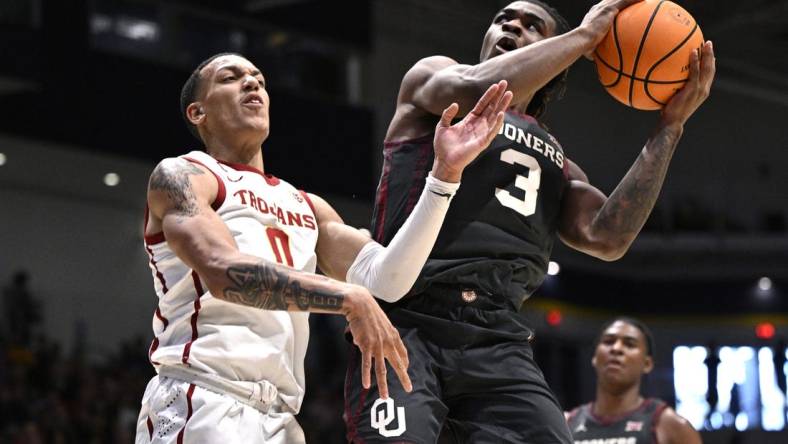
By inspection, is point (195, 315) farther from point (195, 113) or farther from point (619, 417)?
point (619, 417)

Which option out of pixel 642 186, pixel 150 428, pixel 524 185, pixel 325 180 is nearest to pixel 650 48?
pixel 642 186

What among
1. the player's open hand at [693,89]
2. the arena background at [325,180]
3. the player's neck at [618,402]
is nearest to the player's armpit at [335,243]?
the player's open hand at [693,89]

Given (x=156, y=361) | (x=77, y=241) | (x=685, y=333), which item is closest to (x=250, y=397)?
(x=156, y=361)

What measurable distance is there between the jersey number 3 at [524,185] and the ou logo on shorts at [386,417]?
2.81 feet

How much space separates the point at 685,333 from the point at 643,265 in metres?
1.47

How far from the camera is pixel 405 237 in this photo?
4293 mm

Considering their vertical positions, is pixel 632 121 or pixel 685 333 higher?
pixel 632 121

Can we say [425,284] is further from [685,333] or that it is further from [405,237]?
[685,333]

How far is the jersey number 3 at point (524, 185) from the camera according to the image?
468 centimetres

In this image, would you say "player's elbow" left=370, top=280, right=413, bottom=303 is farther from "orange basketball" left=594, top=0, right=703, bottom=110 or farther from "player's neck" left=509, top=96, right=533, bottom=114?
"orange basketball" left=594, top=0, right=703, bottom=110

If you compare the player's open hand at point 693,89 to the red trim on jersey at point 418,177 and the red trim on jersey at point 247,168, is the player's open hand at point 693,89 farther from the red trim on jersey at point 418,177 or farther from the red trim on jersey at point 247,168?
the red trim on jersey at point 247,168

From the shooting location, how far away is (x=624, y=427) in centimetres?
786

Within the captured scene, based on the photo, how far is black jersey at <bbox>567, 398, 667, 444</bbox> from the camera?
7.77 meters

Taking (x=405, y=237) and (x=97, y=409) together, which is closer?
(x=405, y=237)
